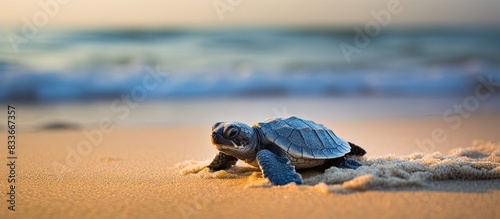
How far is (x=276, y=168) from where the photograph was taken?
13.7 feet

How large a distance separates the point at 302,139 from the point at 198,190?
1.01 metres

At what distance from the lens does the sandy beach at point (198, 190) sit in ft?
11.3

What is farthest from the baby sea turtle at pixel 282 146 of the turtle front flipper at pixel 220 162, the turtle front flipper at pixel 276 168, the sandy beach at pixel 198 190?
the turtle front flipper at pixel 220 162

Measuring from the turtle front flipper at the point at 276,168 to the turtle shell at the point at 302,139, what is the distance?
131 millimetres

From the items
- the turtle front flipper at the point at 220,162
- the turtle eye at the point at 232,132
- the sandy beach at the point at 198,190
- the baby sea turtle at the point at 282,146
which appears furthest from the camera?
the turtle front flipper at the point at 220,162

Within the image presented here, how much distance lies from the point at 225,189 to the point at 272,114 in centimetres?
553

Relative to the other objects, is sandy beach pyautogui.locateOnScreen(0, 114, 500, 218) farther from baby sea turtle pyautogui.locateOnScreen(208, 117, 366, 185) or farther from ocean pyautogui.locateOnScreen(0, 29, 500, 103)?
ocean pyautogui.locateOnScreen(0, 29, 500, 103)

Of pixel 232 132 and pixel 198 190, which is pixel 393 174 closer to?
pixel 232 132

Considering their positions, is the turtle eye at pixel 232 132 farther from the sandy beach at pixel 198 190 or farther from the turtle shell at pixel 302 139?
the sandy beach at pixel 198 190

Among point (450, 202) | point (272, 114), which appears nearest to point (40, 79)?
point (272, 114)

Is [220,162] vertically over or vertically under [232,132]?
under

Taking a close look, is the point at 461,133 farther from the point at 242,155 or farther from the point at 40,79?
the point at 40,79

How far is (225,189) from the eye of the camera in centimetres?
416

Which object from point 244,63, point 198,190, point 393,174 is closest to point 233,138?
point 198,190
